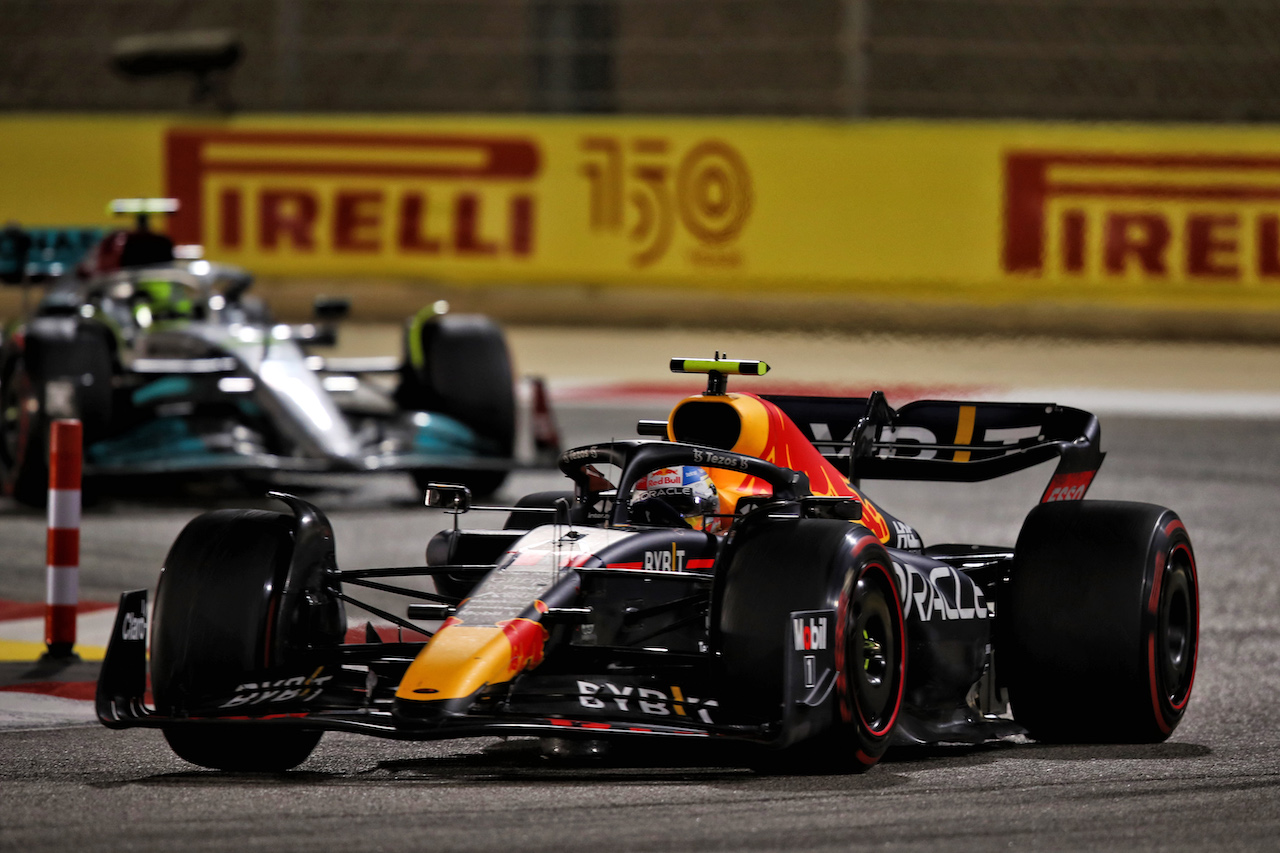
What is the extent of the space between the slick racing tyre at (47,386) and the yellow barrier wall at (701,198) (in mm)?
8186

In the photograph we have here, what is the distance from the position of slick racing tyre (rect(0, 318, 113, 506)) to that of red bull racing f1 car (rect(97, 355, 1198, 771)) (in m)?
5.26

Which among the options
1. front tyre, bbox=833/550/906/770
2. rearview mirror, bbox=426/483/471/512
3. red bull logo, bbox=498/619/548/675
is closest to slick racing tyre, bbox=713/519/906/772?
front tyre, bbox=833/550/906/770

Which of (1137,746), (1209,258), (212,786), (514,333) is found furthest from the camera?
(514,333)

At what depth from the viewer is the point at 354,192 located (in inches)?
789

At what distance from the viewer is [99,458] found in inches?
471

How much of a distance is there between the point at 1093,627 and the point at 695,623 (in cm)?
121

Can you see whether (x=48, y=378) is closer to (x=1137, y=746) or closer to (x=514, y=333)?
(x=1137, y=746)

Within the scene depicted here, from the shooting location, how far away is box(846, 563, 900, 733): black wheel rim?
570cm

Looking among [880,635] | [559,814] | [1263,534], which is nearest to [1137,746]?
[880,635]

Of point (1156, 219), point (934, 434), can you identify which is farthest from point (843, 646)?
point (1156, 219)

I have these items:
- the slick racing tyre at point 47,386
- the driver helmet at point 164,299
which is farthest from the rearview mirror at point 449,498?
the driver helmet at point 164,299

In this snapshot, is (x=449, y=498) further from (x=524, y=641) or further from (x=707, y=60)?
(x=707, y=60)

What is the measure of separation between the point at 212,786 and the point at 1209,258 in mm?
14669

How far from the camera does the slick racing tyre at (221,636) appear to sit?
5848 millimetres
